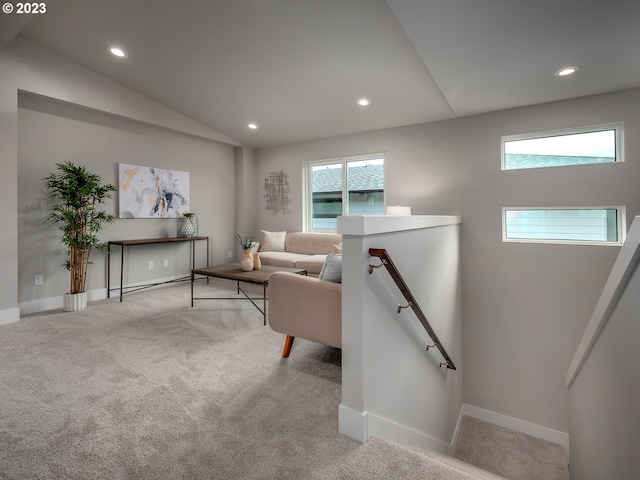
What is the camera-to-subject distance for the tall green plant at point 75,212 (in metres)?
3.72

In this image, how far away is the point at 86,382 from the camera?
2.13 meters

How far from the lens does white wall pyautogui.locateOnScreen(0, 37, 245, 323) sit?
11.1 ft

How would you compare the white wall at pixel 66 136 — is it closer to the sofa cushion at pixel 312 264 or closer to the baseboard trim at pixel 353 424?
the sofa cushion at pixel 312 264

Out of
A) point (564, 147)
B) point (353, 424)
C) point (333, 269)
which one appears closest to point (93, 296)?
point (333, 269)

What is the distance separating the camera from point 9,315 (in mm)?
3385

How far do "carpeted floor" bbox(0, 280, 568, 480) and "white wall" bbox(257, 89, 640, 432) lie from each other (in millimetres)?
2469

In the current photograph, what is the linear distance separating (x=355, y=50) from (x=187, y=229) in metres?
3.64

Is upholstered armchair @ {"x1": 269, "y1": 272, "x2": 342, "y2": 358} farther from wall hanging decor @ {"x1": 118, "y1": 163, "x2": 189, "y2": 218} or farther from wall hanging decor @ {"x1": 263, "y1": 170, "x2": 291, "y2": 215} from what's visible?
wall hanging decor @ {"x1": 263, "y1": 170, "x2": 291, "y2": 215}

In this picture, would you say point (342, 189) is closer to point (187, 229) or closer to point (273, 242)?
point (273, 242)

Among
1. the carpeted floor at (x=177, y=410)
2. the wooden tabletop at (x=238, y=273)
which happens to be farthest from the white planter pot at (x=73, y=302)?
the wooden tabletop at (x=238, y=273)

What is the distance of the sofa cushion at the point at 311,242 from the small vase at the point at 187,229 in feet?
5.36

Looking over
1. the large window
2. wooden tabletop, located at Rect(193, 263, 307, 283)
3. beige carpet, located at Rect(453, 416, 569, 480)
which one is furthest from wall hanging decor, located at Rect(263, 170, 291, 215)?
beige carpet, located at Rect(453, 416, 569, 480)

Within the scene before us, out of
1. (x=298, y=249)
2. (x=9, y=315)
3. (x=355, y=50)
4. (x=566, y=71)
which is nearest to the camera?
(x=566, y=71)

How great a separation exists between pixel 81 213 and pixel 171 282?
1814 millimetres
